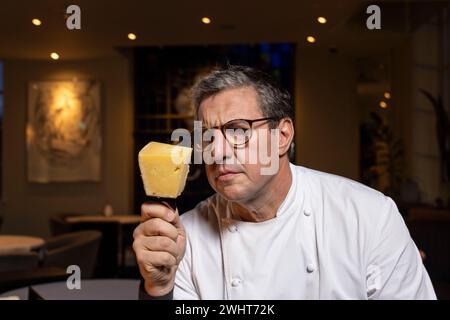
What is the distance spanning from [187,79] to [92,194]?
207cm

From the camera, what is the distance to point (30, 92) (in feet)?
25.8

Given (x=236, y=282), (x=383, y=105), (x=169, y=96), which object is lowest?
(x=236, y=282)

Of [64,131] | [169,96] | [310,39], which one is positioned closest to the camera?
[310,39]

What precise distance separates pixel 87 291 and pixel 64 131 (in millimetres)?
5849

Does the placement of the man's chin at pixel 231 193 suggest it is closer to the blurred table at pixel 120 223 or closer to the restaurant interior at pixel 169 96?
the restaurant interior at pixel 169 96

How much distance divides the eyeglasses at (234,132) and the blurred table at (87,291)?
3.03 feet

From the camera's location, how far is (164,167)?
111cm

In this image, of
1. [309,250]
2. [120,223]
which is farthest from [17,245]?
[309,250]

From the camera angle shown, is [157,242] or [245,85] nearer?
[157,242]

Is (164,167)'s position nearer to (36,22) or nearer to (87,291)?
(87,291)

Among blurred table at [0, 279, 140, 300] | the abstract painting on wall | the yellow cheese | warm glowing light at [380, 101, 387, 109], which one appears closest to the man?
the yellow cheese

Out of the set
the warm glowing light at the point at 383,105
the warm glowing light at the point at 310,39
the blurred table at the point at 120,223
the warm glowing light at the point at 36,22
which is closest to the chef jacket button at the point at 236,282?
the blurred table at the point at 120,223
